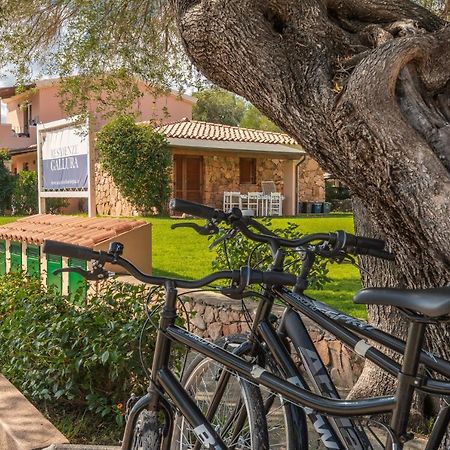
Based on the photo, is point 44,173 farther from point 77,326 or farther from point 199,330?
point 77,326

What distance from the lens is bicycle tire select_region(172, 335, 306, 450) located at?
2.32 metres

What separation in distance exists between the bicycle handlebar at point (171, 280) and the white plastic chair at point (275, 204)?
70.4ft

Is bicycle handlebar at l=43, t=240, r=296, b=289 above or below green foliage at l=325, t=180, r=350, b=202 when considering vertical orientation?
above

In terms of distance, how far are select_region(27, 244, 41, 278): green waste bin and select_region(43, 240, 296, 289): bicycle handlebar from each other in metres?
5.30

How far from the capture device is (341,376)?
5.14 metres

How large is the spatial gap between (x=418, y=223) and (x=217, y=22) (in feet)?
4.35

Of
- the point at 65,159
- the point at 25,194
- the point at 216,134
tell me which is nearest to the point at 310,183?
the point at 216,134

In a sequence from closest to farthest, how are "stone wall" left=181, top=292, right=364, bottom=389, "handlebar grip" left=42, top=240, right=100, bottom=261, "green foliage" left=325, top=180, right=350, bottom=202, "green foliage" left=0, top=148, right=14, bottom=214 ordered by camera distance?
"handlebar grip" left=42, top=240, right=100, bottom=261 → "stone wall" left=181, top=292, right=364, bottom=389 → "green foliage" left=0, top=148, right=14, bottom=214 → "green foliage" left=325, top=180, right=350, bottom=202

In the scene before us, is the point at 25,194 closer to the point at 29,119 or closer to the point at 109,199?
the point at 109,199

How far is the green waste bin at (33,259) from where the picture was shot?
7648 mm

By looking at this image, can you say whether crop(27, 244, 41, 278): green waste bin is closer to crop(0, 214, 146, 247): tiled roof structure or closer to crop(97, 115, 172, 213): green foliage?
crop(0, 214, 146, 247): tiled roof structure

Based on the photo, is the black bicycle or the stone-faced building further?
the stone-faced building

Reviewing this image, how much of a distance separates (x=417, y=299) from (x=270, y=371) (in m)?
0.87

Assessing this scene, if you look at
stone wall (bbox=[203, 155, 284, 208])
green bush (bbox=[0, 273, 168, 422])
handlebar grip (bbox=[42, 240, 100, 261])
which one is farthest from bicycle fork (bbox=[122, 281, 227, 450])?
stone wall (bbox=[203, 155, 284, 208])
